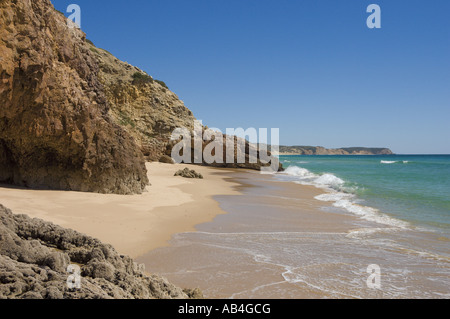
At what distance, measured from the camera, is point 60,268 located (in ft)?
10.6

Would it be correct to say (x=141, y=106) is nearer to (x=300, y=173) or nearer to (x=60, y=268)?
(x=300, y=173)

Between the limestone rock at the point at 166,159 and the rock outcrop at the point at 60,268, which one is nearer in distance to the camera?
the rock outcrop at the point at 60,268

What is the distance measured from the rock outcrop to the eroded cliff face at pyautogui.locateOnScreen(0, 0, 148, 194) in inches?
196

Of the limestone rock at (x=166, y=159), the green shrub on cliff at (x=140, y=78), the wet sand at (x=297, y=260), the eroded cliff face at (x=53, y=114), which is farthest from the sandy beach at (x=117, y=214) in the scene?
the green shrub on cliff at (x=140, y=78)

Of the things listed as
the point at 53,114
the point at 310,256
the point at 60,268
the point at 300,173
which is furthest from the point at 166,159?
the point at 60,268

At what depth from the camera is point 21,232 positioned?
3.88m

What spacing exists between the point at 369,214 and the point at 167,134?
2451 centimetres

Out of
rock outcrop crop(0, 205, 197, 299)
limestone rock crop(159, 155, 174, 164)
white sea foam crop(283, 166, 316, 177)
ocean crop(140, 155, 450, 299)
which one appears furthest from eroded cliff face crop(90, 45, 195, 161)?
rock outcrop crop(0, 205, 197, 299)

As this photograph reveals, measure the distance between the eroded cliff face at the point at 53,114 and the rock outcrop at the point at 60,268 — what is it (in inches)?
196

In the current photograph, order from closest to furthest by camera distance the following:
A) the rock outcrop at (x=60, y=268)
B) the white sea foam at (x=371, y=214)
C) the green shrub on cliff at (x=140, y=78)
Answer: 1. the rock outcrop at (x=60, y=268)
2. the white sea foam at (x=371, y=214)
3. the green shrub on cliff at (x=140, y=78)

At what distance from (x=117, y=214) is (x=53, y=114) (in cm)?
334

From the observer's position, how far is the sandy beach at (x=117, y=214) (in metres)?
6.12

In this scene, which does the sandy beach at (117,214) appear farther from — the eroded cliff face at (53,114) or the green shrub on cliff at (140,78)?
the green shrub on cliff at (140,78)
